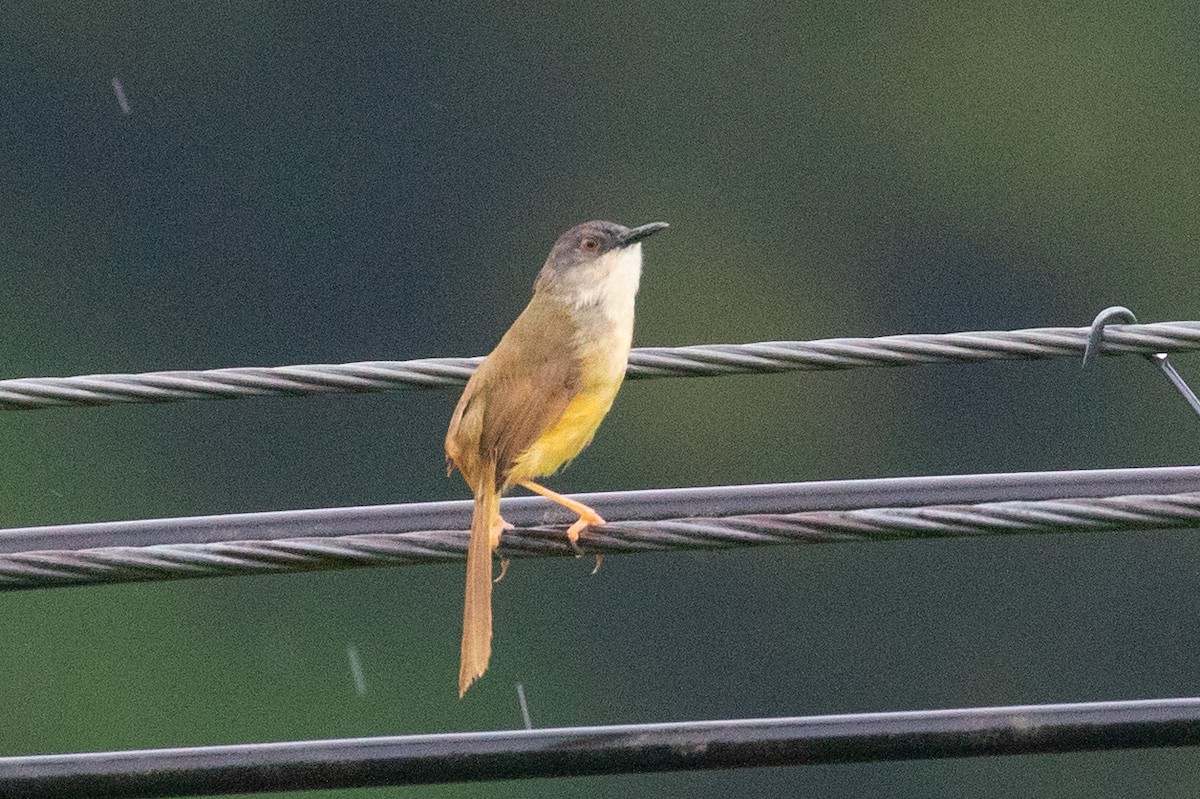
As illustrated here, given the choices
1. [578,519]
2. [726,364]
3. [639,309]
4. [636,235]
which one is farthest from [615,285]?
[639,309]

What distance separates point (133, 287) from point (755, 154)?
971 cm

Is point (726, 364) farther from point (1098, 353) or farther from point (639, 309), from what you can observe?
point (639, 309)

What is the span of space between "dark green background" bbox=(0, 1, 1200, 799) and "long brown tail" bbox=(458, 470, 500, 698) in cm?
1748

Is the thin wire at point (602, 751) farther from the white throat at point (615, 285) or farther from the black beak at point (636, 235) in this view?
the black beak at point (636, 235)

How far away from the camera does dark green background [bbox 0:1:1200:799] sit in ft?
82.3

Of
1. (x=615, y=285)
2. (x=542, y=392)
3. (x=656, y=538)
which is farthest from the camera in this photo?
(x=615, y=285)

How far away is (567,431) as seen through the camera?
468 centimetres

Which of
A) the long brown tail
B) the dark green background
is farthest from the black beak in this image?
the dark green background

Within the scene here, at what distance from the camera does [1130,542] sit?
28156mm

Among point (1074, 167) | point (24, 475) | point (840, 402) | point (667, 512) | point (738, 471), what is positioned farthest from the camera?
point (1074, 167)

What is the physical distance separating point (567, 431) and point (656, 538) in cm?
115

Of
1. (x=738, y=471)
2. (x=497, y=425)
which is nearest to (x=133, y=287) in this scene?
(x=738, y=471)

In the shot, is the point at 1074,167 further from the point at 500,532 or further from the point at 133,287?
the point at 500,532

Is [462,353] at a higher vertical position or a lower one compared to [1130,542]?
higher
